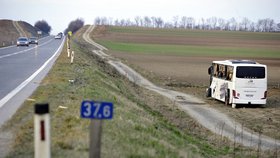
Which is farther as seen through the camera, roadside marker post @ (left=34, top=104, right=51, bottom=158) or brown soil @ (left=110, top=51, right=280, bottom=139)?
brown soil @ (left=110, top=51, right=280, bottom=139)

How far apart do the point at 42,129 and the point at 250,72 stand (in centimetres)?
2112

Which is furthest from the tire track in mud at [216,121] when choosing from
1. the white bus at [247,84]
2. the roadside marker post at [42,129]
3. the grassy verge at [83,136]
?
the roadside marker post at [42,129]

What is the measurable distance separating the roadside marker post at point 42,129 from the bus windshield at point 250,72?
20.6 meters

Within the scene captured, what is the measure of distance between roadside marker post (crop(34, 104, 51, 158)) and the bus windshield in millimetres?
20642

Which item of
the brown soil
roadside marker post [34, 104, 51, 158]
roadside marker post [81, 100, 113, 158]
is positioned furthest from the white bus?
roadside marker post [34, 104, 51, 158]

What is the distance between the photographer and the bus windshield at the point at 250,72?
25250mm

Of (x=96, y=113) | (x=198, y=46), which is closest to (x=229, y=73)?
(x=96, y=113)

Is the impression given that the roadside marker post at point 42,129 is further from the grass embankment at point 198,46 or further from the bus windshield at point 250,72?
the grass embankment at point 198,46

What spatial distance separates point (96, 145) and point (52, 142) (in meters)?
2.77

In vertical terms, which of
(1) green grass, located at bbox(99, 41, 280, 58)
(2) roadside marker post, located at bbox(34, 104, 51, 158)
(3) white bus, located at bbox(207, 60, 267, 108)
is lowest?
(1) green grass, located at bbox(99, 41, 280, 58)

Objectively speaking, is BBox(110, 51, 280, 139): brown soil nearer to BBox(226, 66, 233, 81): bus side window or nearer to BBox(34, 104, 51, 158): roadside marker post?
Answer: BBox(226, 66, 233, 81): bus side window

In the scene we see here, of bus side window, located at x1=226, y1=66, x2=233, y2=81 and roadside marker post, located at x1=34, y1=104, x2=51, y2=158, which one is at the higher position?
roadside marker post, located at x1=34, y1=104, x2=51, y2=158

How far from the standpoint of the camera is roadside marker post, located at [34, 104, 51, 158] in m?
5.46

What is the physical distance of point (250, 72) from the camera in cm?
2536
